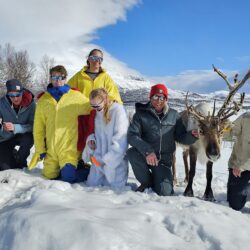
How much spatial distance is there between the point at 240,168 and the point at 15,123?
340 cm

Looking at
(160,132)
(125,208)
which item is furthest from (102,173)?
(125,208)

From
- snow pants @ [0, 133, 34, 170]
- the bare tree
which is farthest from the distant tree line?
snow pants @ [0, 133, 34, 170]

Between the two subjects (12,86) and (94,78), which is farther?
(94,78)

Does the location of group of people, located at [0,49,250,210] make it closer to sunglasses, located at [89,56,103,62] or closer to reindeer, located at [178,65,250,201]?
sunglasses, located at [89,56,103,62]

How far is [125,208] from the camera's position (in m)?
3.49

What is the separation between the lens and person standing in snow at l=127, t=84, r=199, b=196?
15.4 ft

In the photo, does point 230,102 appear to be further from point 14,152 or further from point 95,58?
point 14,152

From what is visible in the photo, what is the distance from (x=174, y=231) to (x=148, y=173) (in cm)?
182

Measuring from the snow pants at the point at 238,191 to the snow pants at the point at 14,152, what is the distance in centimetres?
313

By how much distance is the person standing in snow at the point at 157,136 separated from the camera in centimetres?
470

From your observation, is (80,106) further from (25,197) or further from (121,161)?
(25,197)

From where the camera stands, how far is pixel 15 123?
558 cm

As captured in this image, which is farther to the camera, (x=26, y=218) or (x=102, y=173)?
(x=102, y=173)

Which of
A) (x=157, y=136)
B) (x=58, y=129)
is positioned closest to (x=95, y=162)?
(x=58, y=129)
